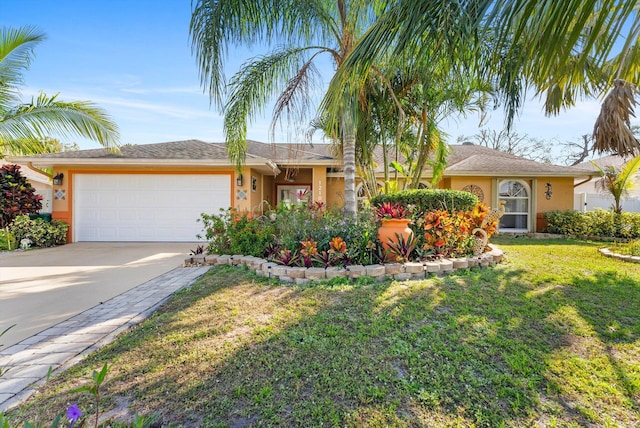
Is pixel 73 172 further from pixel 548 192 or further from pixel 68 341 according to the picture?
pixel 548 192

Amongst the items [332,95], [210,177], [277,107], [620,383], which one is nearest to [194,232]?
[210,177]

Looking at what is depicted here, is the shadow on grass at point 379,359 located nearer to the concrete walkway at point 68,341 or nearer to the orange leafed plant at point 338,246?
the concrete walkway at point 68,341

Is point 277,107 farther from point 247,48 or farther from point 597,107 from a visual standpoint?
point 597,107

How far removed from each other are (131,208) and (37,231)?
2537mm

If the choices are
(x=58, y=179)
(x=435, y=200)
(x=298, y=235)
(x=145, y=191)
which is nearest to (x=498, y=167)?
(x=435, y=200)

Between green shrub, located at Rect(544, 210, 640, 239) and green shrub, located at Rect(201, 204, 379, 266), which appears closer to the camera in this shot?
green shrub, located at Rect(201, 204, 379, 266)

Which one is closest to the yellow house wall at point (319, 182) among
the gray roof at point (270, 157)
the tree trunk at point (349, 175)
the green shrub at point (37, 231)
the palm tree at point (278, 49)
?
the gray roof at point (270, 157)

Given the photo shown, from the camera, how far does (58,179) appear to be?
32.1 feet

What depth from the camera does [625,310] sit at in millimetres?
3496

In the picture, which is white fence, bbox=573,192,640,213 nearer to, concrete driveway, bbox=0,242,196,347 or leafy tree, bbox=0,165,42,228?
concrete driveway, bbox=0,242,196,347

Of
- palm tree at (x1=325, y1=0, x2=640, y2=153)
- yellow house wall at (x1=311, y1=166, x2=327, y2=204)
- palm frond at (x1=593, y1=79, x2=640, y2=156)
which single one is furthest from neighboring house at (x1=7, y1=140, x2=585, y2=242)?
palm frond at (x1=593, y1=79, x2=640, y2=156)

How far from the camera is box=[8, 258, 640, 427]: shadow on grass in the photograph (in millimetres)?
1910

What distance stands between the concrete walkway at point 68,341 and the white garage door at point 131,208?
601 cm

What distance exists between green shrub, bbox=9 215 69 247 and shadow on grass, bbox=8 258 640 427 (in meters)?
8.44
